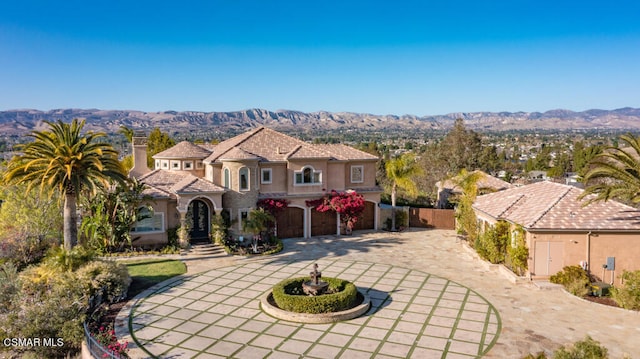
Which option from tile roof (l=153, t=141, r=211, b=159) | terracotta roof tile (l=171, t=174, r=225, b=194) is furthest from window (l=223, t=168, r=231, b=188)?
tile roof (l=153, t=141, r=211, b=159)

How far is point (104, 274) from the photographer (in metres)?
20.3

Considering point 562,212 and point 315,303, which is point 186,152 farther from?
point 562,212

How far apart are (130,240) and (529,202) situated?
2296 cm

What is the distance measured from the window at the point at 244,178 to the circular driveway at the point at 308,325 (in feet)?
25.6

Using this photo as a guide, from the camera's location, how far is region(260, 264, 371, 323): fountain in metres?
18.2

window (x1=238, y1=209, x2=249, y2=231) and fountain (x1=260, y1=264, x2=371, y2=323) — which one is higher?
window (x1=238, y1=209, x2=249, y2=231)

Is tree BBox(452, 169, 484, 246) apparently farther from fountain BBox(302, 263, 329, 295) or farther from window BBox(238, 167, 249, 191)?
window BBox(238, 167, 249, 191)

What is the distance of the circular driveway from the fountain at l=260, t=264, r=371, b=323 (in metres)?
0.32

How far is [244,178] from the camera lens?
31.2m

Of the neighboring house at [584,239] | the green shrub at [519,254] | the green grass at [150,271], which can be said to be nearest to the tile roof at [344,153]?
the green shrub at [519,254]

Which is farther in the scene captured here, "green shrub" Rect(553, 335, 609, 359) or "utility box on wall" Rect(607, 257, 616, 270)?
"utility box on wall" Rect(607, 257, 616, 270)

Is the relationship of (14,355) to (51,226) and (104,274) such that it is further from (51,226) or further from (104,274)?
(51,226)

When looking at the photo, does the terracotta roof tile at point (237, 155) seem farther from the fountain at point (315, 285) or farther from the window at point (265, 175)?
the fountain at point (315, 285)

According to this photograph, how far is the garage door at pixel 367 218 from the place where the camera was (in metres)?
36.8
